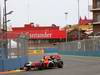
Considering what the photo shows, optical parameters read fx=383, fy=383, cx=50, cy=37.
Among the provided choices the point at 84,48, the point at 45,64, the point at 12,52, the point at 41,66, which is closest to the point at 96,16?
the point at 84,48

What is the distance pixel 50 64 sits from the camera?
31.7 meters

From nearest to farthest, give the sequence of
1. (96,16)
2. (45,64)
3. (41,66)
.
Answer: (41,66)
(45,64)
(96,16)

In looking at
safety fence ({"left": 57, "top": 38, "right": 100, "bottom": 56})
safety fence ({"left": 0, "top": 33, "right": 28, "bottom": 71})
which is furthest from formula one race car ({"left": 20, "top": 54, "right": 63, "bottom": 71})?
safety fence ({"left": 57, "top": 38, "right": 100, "bottom": 56})

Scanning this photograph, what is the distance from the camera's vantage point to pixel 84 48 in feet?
230

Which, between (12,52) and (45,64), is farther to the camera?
(45,64)

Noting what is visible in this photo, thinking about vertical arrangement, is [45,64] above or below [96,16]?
below

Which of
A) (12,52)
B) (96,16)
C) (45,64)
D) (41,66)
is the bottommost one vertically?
(41,66)

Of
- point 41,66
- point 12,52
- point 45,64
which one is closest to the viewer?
point 12,52

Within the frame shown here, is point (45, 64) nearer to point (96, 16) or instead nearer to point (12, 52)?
point (12, 52)

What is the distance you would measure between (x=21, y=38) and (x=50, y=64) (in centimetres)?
352

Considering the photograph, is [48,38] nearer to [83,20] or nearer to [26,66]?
[83,20]

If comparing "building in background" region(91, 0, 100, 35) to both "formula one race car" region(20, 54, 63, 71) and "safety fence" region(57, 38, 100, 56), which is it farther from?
"formula one race car" region(20, 54, 63, 71)

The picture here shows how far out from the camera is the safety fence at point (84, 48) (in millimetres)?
64250

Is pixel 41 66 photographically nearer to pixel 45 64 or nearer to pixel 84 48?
pixel 45 64
